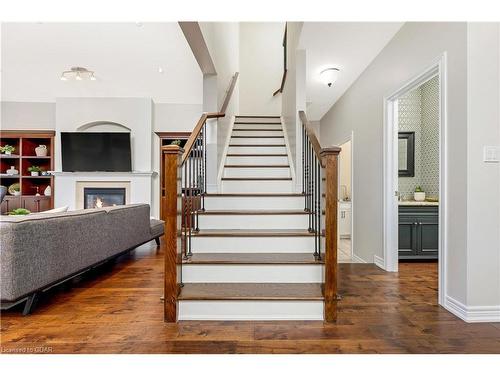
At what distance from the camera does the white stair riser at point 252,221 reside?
2.87 m

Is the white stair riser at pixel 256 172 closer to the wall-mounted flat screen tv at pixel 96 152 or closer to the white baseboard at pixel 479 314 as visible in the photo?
the white baseboard at pixel 479 314

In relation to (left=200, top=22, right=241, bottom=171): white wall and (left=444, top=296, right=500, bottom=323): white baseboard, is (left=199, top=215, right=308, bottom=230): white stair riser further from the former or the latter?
(left=444, top=296, right=500, bottom=323): white baseboard

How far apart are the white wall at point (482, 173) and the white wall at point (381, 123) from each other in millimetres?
41

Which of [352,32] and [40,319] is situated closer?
[40,319]

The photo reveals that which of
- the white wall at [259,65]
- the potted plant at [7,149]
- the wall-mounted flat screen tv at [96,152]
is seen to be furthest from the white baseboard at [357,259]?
the potted plant at [7,149]

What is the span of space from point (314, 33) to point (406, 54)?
0.95 metres

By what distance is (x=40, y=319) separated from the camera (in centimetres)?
206

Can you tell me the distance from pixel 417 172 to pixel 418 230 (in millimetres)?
1090

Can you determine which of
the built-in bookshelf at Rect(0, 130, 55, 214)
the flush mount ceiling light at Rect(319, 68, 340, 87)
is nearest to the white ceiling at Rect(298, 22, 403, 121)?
the flush mount ceiling light at Rect(319, 68, 340, 87)

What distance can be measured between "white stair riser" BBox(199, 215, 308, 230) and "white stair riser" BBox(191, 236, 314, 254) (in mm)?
309

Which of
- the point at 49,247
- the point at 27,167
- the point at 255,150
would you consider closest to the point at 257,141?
the point at 255,150

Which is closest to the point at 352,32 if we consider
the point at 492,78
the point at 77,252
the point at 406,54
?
the point at 406,54

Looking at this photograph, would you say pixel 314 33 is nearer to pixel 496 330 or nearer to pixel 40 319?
pixel 496 330

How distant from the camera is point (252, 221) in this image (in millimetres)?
2900
